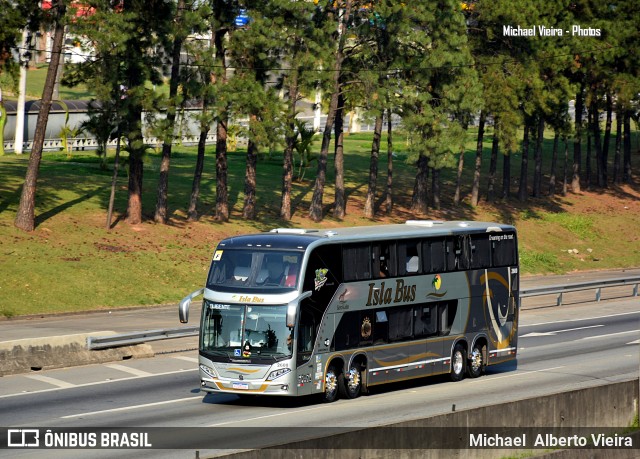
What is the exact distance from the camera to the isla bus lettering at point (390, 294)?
79.2 ft

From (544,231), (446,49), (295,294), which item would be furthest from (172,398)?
(544,231)

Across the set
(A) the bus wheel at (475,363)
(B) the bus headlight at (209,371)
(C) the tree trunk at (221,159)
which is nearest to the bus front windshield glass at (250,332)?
(B) the bus headlight at (209,371)

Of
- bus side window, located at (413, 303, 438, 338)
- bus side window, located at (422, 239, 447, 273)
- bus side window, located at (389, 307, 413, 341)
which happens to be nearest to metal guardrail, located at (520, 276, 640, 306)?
Answer: bus side window, located at (422, 239, 447, 273)

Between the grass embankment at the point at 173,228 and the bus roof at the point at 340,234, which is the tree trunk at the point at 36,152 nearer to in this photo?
the grass embankment at the point at 173,228

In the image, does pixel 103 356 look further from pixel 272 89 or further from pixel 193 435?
pixel 272 89

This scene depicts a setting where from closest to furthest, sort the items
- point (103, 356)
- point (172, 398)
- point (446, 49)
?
point (172, 398) < point (103, 356) < point (446, 49)

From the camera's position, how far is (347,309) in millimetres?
23484

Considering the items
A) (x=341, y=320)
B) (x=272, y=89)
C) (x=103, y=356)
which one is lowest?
(x=103, y=356)

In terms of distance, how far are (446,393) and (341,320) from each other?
11.6ft

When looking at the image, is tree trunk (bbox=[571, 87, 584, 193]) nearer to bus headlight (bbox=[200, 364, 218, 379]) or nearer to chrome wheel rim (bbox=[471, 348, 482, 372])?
chrome wheel rim (bbox=[471, 348, 482, 372])

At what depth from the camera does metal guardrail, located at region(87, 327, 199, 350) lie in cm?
2811

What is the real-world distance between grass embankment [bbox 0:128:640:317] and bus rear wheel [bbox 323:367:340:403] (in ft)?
56.0

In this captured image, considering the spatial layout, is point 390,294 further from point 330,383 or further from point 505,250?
point 505,250

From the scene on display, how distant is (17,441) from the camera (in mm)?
18734
